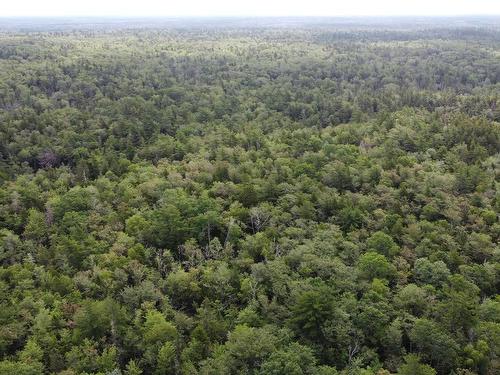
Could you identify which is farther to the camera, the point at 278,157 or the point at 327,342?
the point at 278,157

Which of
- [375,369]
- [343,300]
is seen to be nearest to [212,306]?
[343,300]

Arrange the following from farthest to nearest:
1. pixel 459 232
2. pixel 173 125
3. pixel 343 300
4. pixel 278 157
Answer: pixel 173 125
pixel 278 157
pixel 459 232
pixel 343 300

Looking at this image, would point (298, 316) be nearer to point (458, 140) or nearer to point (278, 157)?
point (278, 157)

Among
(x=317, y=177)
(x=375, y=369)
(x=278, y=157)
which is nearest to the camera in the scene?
(x=375, y=369)

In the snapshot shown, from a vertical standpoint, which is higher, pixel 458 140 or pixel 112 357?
pixel 458 140

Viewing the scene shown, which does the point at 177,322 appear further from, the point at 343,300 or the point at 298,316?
the point at 343,300

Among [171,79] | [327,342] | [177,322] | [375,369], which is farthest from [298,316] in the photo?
[171,79]
